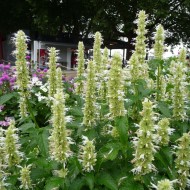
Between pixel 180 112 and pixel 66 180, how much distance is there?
1.29 meters

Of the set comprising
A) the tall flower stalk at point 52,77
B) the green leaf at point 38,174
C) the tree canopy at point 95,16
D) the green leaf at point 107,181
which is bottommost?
the green leaf at point 38,174

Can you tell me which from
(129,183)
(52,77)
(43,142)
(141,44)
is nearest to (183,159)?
(129,183)

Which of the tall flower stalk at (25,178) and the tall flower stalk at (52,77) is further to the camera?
the tall flower stalk at (52,77)

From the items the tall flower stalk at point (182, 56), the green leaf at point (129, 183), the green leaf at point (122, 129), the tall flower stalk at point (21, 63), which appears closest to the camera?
the green leaf at point (129, 183)

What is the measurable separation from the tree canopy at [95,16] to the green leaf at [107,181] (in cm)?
2504

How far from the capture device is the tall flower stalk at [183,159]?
8.70ft

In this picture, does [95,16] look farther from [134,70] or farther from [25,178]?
[25,178]

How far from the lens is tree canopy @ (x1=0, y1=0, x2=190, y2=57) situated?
90.6ft

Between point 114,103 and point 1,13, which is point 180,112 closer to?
point 114,103

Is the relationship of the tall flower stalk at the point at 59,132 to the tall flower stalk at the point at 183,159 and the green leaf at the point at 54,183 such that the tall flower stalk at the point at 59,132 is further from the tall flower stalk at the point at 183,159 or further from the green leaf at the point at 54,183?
the tall flower stalk at the point at 183,159

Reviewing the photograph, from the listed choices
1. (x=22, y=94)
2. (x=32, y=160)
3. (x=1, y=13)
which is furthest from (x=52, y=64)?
(x=1, y=13)

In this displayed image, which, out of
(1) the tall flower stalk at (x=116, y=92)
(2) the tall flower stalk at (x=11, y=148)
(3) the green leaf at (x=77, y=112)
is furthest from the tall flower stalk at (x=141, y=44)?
(2) the tall flower stalk at (x=11, y=148)

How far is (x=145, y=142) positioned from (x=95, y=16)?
26666 millimetres

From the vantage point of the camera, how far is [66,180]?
2.54 metres
